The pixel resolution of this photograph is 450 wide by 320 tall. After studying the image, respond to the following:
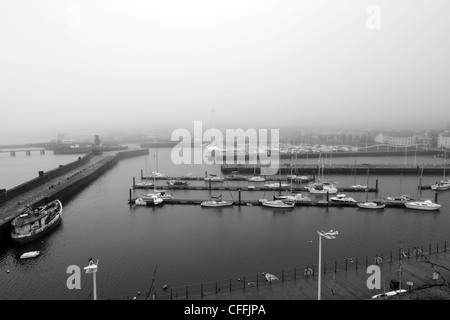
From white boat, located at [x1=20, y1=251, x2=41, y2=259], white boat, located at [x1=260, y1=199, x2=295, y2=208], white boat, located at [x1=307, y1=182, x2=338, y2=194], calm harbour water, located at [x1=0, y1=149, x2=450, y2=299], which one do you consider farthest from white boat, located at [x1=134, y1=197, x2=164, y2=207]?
white boat, located at [x1=307, y1=182, x2=338, y2=194]

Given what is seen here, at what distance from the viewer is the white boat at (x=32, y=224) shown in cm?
1409

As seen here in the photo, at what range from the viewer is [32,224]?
48.2ft

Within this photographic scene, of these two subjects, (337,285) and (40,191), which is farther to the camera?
(40,191)

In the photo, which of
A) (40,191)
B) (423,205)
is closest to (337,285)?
(423,205)

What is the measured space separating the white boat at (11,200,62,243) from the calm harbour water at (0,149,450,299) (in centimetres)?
39

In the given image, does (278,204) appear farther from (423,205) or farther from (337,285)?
(337,285)

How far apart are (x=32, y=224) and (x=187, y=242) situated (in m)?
6.99

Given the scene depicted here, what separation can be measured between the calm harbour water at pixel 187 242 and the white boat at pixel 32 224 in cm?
39

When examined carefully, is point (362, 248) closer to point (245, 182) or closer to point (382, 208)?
point (382, 208)

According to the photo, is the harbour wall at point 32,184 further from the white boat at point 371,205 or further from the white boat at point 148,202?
the white boat at point 371,205

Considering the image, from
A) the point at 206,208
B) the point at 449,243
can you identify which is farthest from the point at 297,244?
the point at 206,208

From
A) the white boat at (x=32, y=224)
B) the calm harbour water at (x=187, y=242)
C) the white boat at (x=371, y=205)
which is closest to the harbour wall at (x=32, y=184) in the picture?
the calm harbour water at (x=187, y=242)

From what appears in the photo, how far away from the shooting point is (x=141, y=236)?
52.1 feet

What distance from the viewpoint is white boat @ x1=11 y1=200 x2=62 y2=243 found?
14.1 metres
